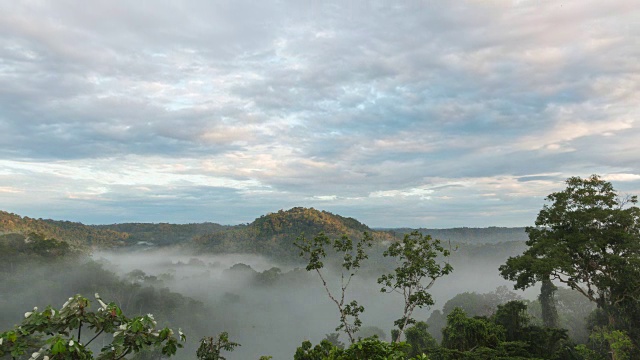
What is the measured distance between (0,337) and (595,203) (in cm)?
3320

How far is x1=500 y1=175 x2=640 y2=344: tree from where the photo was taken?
24516 millimetres

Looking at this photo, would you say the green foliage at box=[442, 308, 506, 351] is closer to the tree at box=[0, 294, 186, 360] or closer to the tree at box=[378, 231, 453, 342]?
the tree at box=[378, 231, 453, 342]

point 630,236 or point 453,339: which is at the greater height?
point 630,236

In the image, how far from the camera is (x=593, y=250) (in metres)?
25.2

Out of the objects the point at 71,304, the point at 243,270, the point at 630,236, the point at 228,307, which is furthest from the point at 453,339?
the point at 243,270

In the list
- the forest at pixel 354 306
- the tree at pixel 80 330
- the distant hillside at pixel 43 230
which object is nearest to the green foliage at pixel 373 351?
the forest at pixel 354 306

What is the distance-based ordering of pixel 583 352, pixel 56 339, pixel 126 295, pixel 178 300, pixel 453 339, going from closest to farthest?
pixel 56 339 < pixel 583 352 < pixel 453 339 < pixel 126 295 < pixel 178 300

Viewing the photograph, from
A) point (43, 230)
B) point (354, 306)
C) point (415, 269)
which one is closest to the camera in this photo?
point (415, 269)

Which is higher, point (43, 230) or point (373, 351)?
point (373, 351)

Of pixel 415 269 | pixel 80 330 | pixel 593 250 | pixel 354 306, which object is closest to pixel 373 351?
pixel 80 330

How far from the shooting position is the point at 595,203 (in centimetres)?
2689

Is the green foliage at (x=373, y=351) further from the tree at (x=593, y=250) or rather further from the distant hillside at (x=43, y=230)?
the distant hillside at (x=43, y=230)

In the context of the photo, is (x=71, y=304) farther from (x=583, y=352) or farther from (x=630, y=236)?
(x=630, y=236)

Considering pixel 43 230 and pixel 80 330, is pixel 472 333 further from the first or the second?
pixel 43 230
